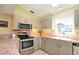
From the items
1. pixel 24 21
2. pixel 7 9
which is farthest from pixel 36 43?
pixel 7 9

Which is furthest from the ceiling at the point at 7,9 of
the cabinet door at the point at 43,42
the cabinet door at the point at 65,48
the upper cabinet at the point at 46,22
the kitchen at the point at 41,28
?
the cabinet door at the point at 65,48

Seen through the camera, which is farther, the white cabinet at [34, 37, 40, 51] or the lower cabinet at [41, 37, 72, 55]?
the white cabinet at [34, 37, 40, 51]

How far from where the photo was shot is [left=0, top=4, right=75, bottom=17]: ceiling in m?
0.98

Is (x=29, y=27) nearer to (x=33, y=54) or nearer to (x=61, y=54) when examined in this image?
(x=33, y=54)

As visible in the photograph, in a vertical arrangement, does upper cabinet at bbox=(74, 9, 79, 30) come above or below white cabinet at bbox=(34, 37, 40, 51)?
above

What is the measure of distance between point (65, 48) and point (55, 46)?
11 cm

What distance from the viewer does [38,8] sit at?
1.03 metres

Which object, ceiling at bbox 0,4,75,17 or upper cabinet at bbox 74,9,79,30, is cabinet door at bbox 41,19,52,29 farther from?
upper cabinet at bbox 74,9,79,30

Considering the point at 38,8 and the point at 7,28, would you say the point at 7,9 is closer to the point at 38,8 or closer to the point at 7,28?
the point at 7,28

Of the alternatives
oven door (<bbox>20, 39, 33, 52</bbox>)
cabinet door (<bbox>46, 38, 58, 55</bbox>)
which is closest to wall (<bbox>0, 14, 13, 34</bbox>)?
oven door (<bbox>20, 39, 33, 52</bbox>)

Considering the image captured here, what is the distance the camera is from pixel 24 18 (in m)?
1.07

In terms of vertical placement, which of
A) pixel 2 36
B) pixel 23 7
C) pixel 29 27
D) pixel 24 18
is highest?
pixel 23 7
